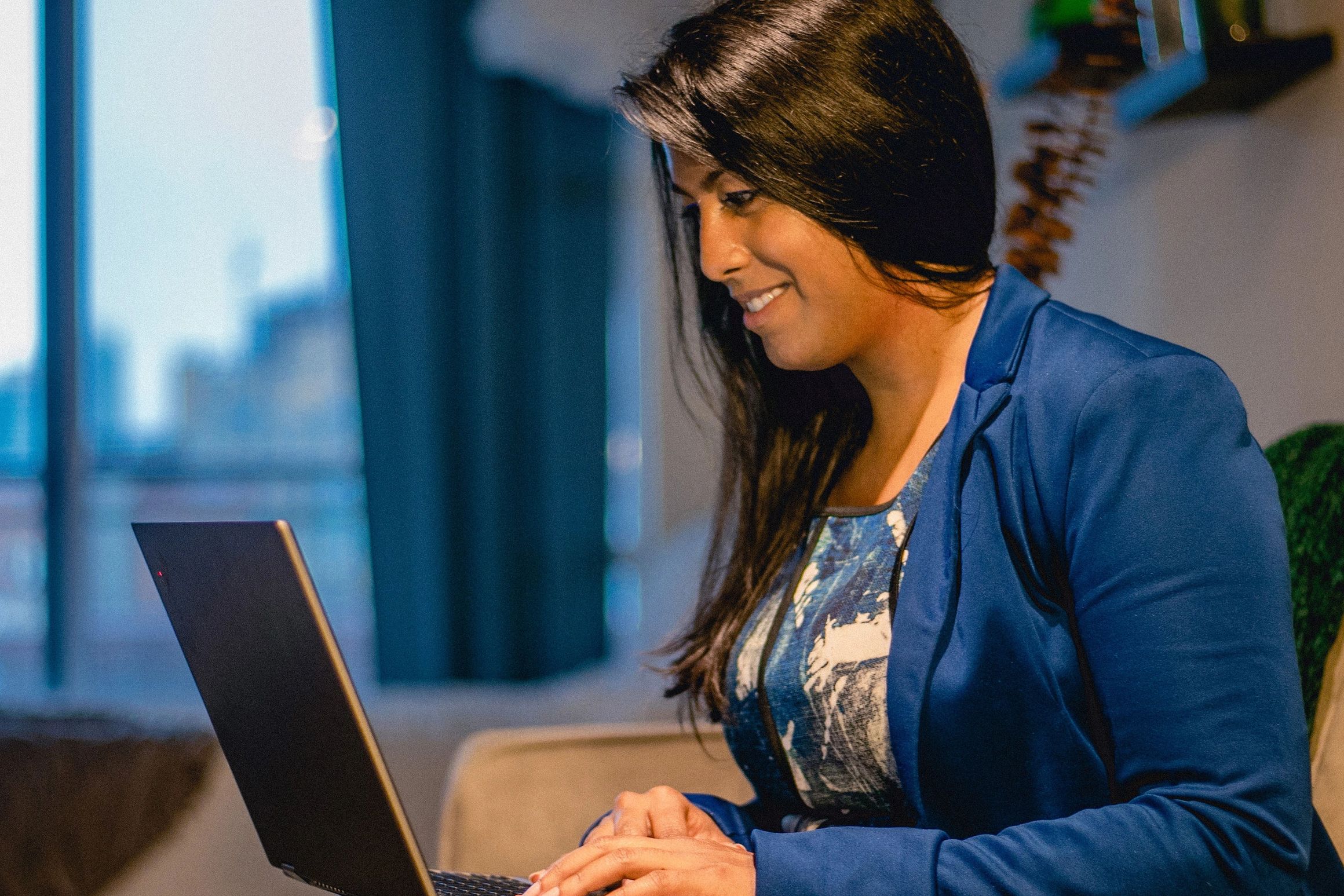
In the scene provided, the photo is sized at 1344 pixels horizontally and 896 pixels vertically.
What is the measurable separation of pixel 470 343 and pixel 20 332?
44.2 inches

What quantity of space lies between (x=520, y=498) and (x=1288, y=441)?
2008 millimetres

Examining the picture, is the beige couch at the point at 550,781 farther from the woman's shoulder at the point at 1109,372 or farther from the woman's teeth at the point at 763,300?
the woman's shoulder at the point at 1109,372

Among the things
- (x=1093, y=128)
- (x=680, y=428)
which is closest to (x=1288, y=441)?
(x=1093, y=128)

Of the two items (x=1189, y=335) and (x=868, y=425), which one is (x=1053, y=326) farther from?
(x=1189, y=335)

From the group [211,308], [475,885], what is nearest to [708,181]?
[475,885]

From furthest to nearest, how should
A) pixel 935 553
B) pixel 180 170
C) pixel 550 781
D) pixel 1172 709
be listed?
pixel 180 170 < pixel 550 781 < pixel 935 553 < pixel 1172 709

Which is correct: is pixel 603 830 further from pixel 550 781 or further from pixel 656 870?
pixel 550 781

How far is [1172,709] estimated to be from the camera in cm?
66

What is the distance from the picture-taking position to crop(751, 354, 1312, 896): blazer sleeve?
2.12ft

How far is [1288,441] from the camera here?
3.07 feet

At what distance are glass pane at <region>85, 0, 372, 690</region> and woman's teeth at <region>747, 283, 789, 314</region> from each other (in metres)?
1.90

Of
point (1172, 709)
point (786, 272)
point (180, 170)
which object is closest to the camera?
point (1172, 709)

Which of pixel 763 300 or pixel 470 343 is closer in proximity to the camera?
pixel 763 300

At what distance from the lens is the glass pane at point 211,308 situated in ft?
9.12
